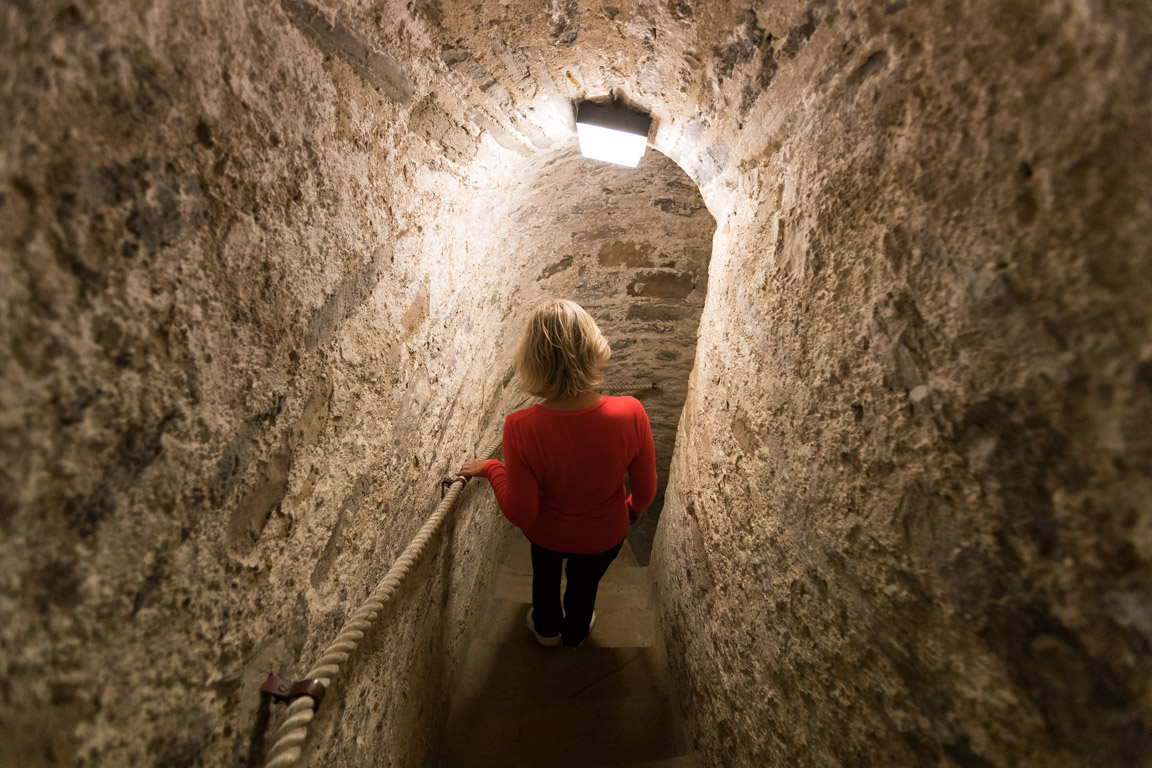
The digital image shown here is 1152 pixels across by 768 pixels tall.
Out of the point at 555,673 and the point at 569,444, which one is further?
the point at 555,673

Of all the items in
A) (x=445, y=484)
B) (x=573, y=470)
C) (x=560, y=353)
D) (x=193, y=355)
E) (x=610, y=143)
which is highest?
(x=610, y=143)

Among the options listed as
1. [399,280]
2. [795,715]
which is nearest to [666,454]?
[795,715]

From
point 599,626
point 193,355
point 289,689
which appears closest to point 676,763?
point 599,626

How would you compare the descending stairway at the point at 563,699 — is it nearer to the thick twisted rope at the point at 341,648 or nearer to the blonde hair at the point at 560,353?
the thick twisted rope at the point at 341,648

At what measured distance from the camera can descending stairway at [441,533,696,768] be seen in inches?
65.2

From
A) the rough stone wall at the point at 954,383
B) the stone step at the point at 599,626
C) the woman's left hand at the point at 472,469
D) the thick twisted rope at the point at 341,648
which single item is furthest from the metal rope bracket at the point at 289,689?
the stone step at the point at 599,626

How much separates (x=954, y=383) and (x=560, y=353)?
927 mm

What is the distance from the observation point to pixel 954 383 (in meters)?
0.60

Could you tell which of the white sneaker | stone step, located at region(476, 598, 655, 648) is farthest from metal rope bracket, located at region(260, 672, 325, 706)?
stone step, located at region(476, 598, 655, 648)

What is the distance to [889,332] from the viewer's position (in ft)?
2.28

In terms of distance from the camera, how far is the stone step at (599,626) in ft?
7.00

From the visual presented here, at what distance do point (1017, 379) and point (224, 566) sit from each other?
111cm

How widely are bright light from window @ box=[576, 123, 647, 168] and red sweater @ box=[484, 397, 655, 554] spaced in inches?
32.9

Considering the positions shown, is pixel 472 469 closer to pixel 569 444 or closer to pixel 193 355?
pixel 569 444
